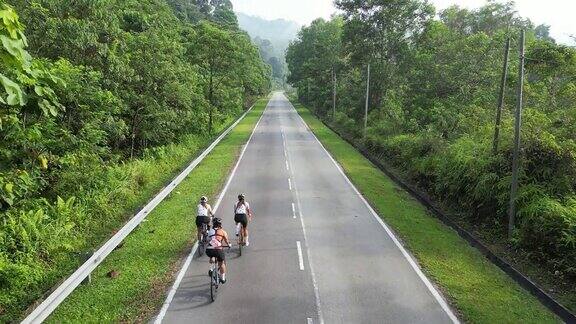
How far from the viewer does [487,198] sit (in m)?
17.7

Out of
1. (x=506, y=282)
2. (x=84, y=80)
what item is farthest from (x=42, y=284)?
(x=506, y=282)

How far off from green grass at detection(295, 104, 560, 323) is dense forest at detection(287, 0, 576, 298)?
1.39m

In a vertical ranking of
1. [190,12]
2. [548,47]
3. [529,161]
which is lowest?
[529,161]

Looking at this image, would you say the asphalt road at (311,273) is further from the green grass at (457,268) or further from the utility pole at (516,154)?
the utility pole at (516,154)

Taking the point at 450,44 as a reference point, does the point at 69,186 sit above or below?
below

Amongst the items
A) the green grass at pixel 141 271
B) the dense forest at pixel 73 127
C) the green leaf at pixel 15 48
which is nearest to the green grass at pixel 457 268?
the green grass at pixel 141 271

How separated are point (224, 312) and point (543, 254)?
10074 mm

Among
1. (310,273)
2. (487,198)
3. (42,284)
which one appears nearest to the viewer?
(42,284)

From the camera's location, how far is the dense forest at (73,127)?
10469 mm

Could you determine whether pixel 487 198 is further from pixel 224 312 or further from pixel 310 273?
pixel 224 312

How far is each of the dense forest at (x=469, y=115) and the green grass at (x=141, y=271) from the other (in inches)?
446

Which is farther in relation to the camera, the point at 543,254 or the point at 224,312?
the point at 543,254

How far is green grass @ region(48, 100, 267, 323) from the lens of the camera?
1029 centimetres

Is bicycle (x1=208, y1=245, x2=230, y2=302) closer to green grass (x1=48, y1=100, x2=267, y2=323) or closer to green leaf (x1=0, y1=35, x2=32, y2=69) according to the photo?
green grass (x1=48, y1=100, x2=267, y2=323)
